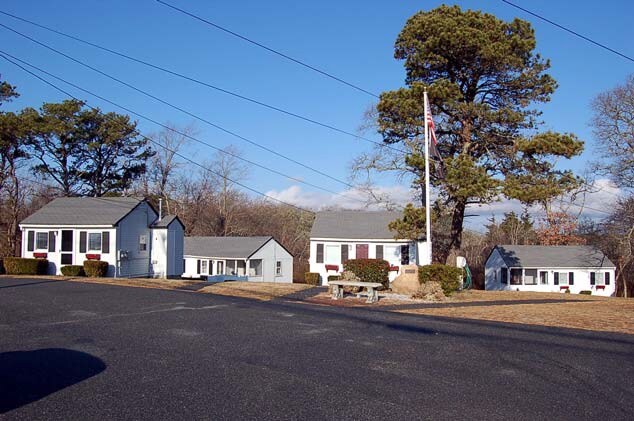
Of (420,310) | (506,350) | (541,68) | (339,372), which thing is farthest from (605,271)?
(339,372)

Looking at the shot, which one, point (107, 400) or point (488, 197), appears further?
point (488, 197)

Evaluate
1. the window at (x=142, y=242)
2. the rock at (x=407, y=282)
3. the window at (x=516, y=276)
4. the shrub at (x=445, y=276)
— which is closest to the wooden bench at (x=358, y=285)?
the rock at (x=407, y=282)

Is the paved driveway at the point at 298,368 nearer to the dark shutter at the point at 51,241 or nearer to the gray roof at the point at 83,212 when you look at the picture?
the gray roof at the point at 83,212

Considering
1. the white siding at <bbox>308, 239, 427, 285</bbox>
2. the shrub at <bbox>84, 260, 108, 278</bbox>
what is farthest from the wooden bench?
the white siding at <bbox>308, 239, 427, 285</bbox>

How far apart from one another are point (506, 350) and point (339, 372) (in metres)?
3.29

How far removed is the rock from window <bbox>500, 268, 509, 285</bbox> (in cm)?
2951

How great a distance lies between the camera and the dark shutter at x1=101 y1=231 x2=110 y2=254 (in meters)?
32.1

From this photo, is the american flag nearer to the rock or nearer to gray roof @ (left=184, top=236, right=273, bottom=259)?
the rock

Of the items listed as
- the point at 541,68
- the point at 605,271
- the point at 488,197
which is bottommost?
the point at 605,271

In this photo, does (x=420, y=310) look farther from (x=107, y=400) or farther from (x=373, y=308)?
(x=107, y=400)

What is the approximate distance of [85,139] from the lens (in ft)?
158

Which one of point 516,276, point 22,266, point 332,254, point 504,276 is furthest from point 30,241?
point 516,276

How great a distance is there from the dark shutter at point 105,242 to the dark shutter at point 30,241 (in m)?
3.92

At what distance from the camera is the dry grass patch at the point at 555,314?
1287 centimetres
